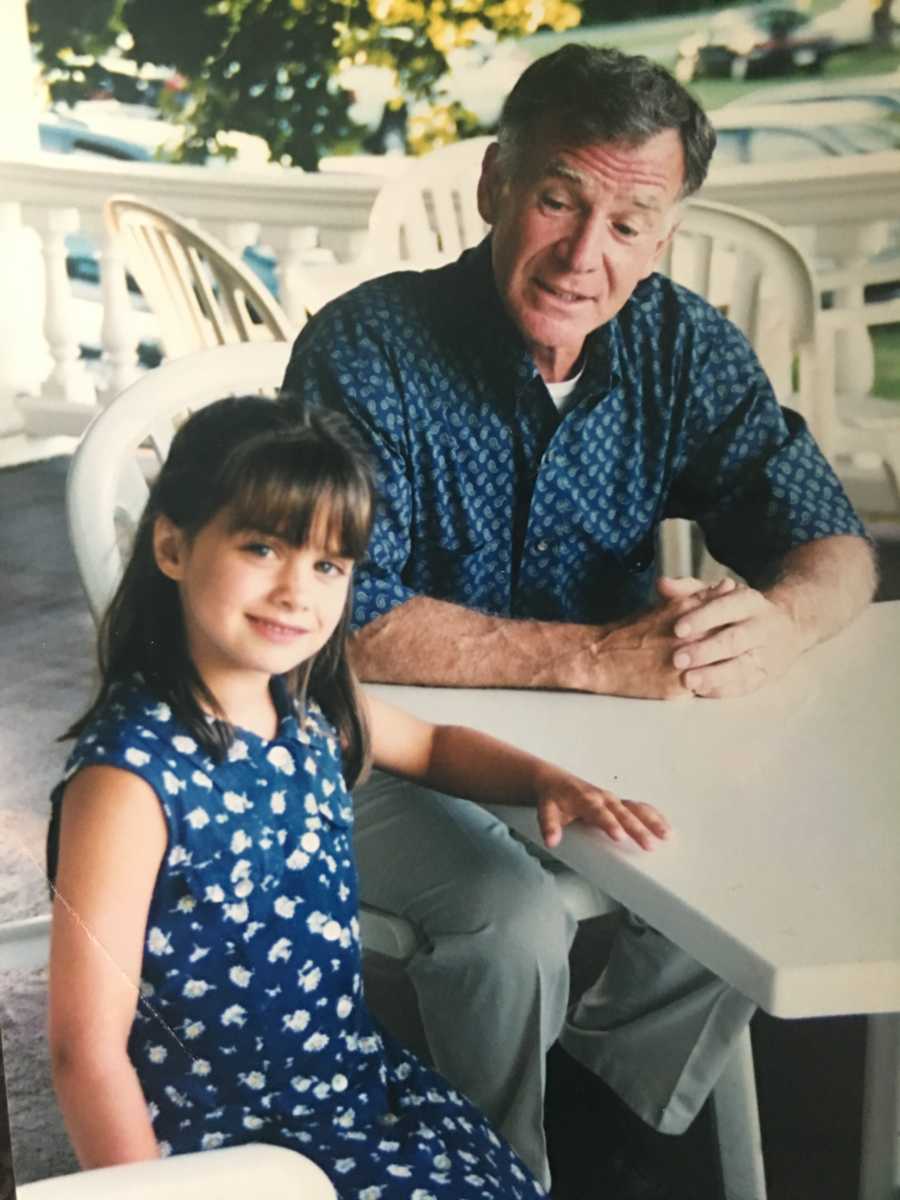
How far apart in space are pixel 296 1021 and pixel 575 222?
0.66 meters

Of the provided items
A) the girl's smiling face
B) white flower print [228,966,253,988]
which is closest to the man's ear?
the girl's smiling face

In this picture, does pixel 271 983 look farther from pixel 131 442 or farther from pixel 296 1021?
pixel 131 442

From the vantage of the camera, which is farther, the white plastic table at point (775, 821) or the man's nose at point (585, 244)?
the man's nose at point (585, 244)

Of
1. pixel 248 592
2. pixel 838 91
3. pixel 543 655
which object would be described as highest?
pixel 838 91

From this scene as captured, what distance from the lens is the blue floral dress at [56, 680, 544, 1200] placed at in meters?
1.09

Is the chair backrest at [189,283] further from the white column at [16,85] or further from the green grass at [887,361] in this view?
the green grass at [887,361]

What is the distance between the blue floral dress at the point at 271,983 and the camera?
1094mm

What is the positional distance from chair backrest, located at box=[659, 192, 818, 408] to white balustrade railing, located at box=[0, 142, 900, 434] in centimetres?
1

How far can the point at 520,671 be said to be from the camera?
123 centimetres

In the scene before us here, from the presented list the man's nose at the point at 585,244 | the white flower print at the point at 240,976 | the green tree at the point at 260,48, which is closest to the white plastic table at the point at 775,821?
the white flower print at the point at 240,976

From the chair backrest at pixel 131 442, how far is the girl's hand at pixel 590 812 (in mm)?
377

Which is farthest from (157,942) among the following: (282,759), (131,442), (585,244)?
(585,244)

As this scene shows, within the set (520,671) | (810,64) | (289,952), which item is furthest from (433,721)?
(810,64)

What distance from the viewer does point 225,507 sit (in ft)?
3.49
